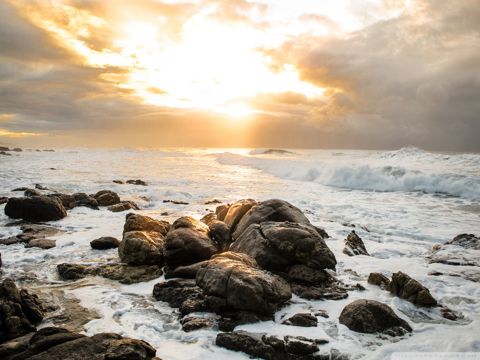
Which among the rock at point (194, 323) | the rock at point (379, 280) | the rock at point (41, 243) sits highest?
the rock at point (379, 280)

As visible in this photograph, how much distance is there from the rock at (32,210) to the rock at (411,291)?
34.0 feet

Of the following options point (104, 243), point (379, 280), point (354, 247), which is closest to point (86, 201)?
point (104, 243)

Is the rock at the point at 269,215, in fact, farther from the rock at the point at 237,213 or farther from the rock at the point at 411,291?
the rock at the point at 411,291

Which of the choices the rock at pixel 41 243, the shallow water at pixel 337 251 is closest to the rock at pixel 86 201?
the shallow water at pixel 337 251

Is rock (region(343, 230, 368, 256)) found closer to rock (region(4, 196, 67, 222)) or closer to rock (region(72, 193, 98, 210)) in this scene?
rock (region(4, 196, 67, 222))

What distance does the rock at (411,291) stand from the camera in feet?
20.0

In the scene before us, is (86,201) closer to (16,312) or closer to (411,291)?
(16,312)

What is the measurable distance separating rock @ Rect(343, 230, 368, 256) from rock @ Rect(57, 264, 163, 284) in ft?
15.0

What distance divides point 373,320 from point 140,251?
4.91m

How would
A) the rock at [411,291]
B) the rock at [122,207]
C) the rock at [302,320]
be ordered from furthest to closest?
the rock at [122,207] < the rock at [411,291] < the rock at [302,320]

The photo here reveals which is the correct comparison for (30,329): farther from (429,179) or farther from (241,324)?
(429,179)

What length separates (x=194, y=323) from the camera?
210 inches

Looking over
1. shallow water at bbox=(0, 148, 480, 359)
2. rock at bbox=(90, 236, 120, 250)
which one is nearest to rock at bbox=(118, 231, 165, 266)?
shallow water at bbox=(0, 148, 480, 359)

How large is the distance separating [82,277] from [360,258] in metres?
6.20
